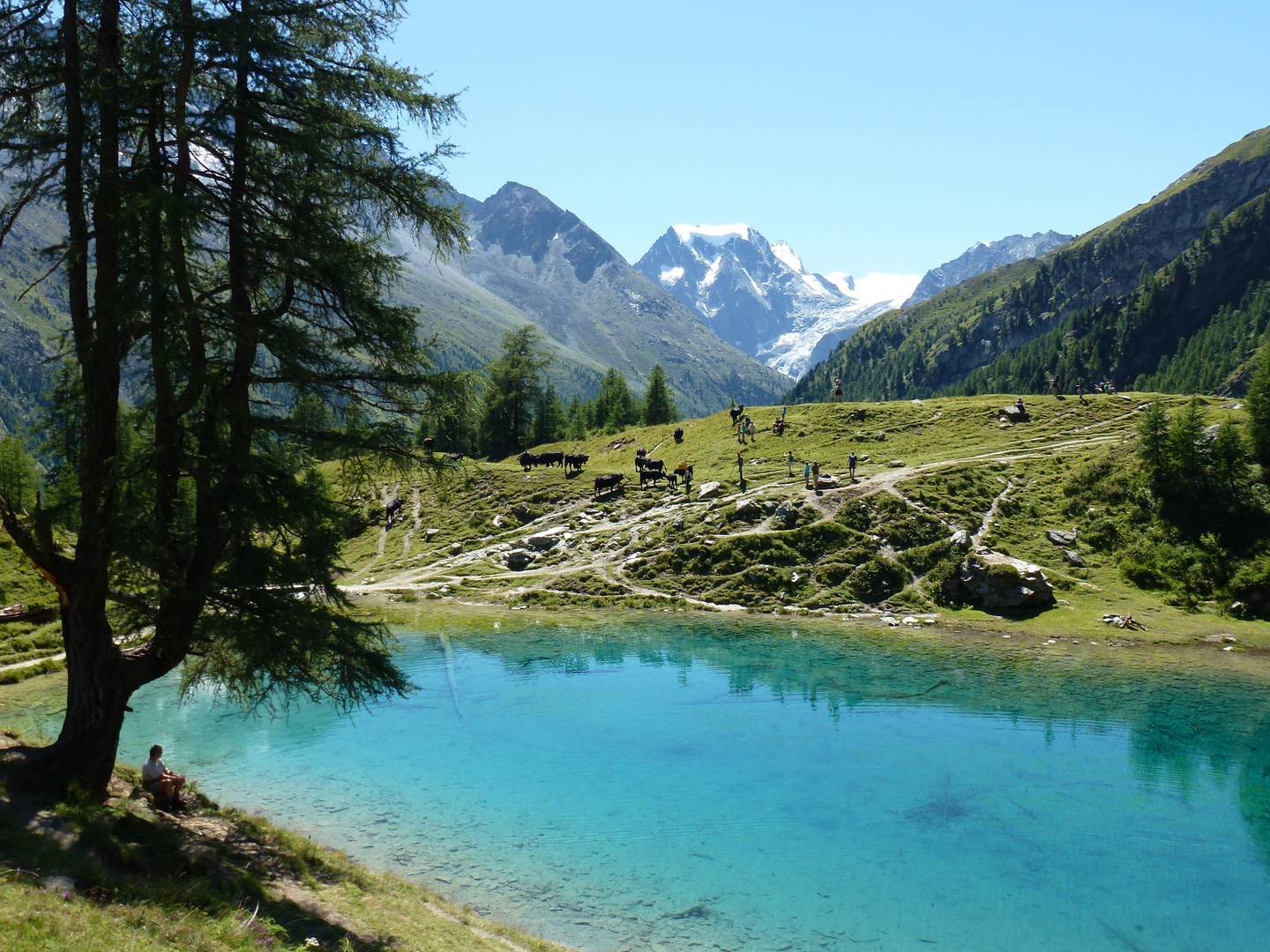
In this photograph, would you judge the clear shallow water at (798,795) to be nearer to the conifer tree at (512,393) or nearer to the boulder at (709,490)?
the boulder at (709,490)

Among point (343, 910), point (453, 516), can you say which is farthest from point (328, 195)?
point (453, 516)

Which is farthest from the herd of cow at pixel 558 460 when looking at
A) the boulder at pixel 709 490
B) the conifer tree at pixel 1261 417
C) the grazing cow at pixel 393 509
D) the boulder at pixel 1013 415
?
the conifer tree at pixel 1261 417

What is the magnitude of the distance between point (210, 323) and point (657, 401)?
9705 cm

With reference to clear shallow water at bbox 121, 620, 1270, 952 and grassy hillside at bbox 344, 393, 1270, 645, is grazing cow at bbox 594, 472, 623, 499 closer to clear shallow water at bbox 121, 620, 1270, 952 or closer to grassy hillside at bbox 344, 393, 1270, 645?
grassy hillside at bbox 344, 393, 1270, 645

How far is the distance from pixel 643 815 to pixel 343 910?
31.3 feet

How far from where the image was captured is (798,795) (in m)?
21.6

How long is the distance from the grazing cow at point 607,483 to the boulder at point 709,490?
25.7 feet

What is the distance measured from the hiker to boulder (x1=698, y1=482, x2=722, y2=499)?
4496 centimetres

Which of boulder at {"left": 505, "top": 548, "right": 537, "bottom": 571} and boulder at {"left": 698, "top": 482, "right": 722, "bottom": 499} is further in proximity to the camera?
boulder at {"left": 698, "top": 482, "right": 722, "bottom": 499}

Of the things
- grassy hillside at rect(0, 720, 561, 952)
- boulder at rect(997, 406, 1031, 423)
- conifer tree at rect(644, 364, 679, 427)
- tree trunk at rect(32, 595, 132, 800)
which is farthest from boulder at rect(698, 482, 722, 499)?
conifer tree at rect(644, 364, 679, 427)

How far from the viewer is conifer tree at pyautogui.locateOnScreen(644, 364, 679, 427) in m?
108

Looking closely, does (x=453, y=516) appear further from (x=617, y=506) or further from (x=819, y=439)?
(x=819, y=439)

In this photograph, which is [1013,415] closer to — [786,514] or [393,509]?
[786,514]

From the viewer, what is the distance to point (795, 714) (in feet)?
94.6
